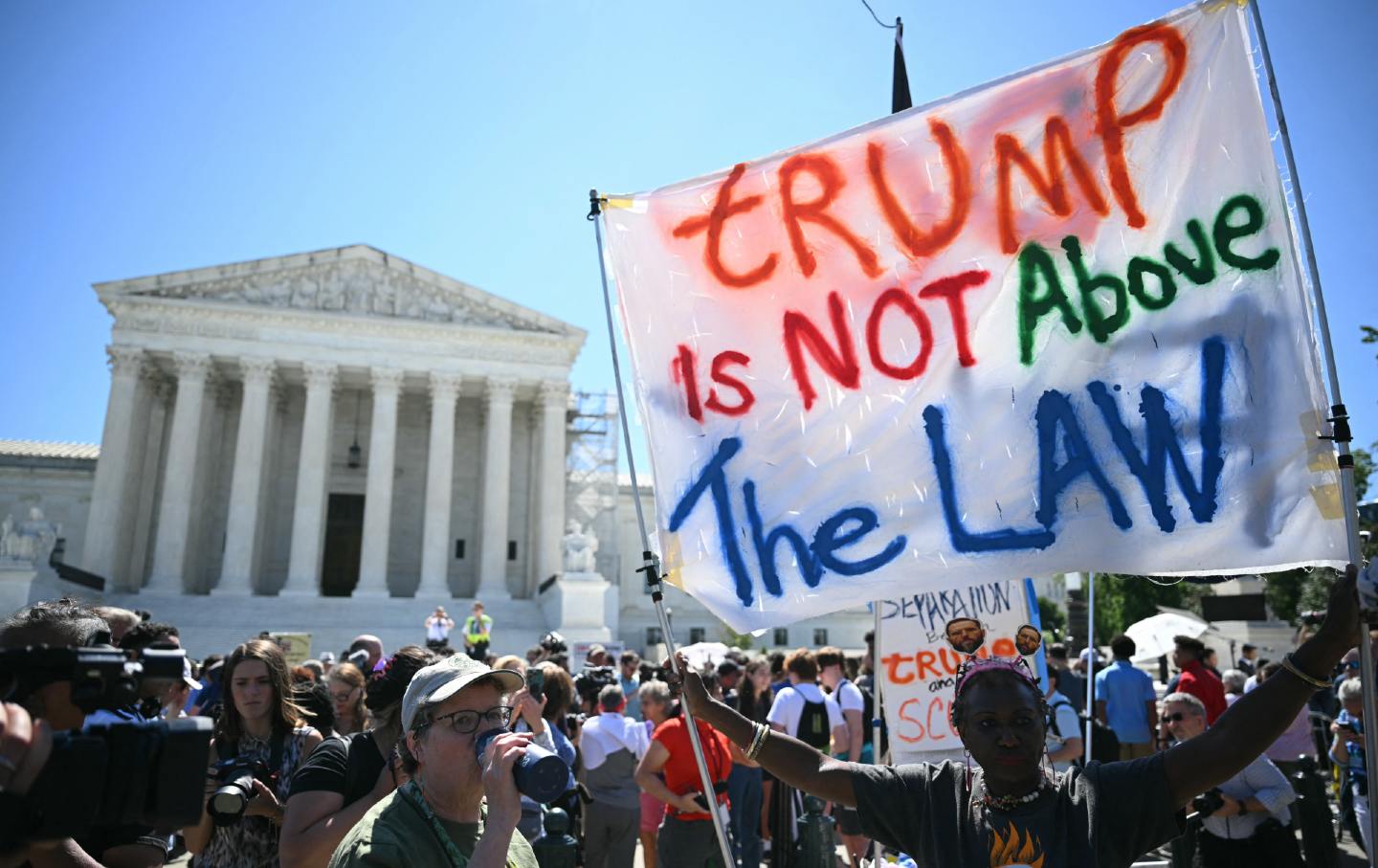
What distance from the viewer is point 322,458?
3181 cm

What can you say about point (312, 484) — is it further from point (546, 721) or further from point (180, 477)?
point (546, 721)

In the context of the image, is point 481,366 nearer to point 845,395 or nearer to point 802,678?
point 802,678

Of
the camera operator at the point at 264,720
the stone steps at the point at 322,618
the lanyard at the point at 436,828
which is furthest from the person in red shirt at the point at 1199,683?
the stone steps at the point at 322,618

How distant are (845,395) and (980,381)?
18.8 inches

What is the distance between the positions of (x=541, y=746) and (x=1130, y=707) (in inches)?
284

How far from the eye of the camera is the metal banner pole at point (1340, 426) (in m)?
2.28

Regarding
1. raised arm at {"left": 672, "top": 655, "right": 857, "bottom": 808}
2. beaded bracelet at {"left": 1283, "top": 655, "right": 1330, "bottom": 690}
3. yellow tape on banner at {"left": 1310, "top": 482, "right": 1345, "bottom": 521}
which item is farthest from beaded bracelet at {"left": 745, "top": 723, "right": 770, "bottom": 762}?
yellow tape on banner at {"left": 1310, "top": 482, "right": 1345, "bottom": 521}

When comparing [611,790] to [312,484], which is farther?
[312,484]

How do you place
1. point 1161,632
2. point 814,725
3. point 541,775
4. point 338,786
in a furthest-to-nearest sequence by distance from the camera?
point 1161,632
point 814,725
point 338,786
point 541,775

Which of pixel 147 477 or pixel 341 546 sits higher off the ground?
pixel 147 477

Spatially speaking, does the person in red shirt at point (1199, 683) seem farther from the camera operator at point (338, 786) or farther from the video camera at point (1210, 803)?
the camera operator at point (338, 786)

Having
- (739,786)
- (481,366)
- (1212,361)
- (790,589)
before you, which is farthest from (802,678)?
(481,366)

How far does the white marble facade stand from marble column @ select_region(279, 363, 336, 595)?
0.21 ft

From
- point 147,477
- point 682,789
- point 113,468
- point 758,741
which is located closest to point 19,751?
point 758,741
